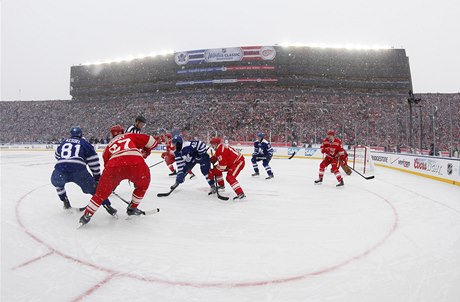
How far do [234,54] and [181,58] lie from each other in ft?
24.6

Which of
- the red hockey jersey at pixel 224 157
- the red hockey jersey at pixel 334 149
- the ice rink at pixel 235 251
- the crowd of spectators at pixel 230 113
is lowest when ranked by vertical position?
the ice rink at pixel 235 251

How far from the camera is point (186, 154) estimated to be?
601cm

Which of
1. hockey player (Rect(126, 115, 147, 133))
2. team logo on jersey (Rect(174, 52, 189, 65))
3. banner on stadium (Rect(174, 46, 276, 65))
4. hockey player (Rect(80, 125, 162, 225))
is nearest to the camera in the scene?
hockey player (Rect(80, 125, 162, 225))

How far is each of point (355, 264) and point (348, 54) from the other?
39.6 meters

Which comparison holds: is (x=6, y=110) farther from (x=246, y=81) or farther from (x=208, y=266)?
(x=208, y=266)

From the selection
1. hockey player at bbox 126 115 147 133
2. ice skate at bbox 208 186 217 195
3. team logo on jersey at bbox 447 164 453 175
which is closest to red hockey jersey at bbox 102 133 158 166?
hockey player at bbox 126 115 147 133

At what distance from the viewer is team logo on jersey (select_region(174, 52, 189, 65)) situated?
36.3 meters

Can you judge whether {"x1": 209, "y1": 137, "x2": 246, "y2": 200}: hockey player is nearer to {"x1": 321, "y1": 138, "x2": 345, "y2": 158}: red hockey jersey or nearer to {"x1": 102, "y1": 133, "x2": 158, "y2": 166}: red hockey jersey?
{"x1": 102, "y1": 133, "x2": 158, "y2": 166}: red hockey jersey

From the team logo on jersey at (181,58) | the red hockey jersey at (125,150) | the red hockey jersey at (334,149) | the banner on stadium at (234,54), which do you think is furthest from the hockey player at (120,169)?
the team logo on jersey at (181,58)

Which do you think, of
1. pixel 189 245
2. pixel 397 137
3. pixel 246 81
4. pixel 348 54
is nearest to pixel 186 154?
pixel 189 245

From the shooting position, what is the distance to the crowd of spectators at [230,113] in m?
26.5

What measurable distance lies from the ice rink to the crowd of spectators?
63.3 ft

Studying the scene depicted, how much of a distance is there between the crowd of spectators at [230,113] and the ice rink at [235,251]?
63.3 ft

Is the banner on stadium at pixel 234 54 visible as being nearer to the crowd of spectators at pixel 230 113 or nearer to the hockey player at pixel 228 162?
the crowd of spectators at pixel 230 113
